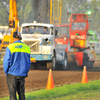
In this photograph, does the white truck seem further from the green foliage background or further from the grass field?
the green foliage background

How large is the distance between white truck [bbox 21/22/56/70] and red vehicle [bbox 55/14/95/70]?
1475 mm

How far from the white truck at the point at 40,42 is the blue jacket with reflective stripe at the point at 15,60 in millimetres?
9509

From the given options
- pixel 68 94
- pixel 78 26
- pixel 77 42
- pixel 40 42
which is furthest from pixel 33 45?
pixel 68 94

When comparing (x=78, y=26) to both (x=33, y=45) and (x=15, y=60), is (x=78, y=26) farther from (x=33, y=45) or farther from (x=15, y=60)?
(x=15, y=60)

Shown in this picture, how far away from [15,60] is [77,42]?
1450 centimetres

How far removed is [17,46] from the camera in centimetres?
562

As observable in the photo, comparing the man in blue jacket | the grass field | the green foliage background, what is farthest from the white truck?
the green foliage background

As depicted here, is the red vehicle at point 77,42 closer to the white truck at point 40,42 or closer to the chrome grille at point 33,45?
the white truck at point 40,42

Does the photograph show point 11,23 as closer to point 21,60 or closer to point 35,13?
point 35,13

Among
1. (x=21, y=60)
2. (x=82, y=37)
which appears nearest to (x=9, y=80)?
(x=21, y=60)

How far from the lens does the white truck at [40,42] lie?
49.9 ft

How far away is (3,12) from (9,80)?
242 feet

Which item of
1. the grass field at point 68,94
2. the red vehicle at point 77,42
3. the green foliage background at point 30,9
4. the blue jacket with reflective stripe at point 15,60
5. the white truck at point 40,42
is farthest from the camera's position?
the green foliage background at point 30,9

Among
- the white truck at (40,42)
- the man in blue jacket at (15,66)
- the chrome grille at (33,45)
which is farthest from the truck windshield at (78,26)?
the man in blue jacket at (15,66)
